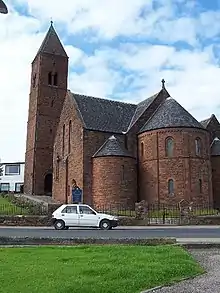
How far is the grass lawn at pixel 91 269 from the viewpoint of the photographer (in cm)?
704

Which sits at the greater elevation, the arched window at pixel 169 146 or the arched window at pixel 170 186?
the arched window at pixel 169 146

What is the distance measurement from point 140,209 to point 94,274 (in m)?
21.8

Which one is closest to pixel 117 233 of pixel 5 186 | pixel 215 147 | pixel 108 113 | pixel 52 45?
pixel 108 113

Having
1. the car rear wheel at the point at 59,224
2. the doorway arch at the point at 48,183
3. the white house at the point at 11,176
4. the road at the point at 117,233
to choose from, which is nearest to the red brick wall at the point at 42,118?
the doorway arch at the point at 48,183

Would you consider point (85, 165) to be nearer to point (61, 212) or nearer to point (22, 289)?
point (61, 212)

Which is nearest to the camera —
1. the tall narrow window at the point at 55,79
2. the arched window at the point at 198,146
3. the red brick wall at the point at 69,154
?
the arched window at the point at 198,146

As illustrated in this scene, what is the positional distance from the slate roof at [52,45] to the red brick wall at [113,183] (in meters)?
24.9


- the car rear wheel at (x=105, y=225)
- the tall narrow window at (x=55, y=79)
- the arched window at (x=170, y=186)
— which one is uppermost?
the tall narrow window at (x=55, y=79)

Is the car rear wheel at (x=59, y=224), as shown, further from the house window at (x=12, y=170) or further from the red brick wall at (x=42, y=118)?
the house window at (x=12, y=170)

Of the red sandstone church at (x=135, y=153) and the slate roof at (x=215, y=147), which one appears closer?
the red sandstone church at (x=135, y=153)

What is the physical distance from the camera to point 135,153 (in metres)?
43.7

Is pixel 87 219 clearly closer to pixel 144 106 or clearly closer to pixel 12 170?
pixel 144 106

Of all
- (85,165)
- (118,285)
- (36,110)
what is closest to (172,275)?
(118,285)

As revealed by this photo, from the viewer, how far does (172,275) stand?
8.34 m
